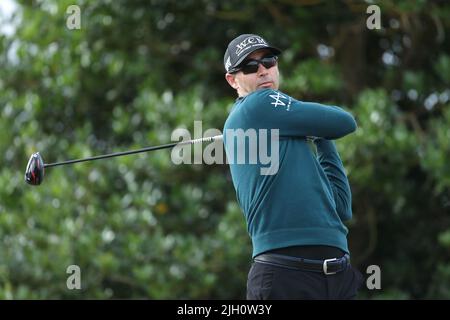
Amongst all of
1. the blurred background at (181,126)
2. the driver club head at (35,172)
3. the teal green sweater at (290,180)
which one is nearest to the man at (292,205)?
the teal green sweater at (290,180)

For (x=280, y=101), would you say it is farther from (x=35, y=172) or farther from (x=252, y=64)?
(x=35, y=172)

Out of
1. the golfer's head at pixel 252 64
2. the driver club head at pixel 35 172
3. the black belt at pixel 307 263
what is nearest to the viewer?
the black belt at pixel 307 263

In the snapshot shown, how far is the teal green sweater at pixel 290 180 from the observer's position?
153 inches

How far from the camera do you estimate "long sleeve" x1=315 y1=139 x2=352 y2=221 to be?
163 inches

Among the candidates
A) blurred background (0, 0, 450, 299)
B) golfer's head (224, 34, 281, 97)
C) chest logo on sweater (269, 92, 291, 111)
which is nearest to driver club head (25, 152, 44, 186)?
golfer's head (224, 34, 281, 97)

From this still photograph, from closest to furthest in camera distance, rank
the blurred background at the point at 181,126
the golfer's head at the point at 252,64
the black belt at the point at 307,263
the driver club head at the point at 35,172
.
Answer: the black belt at the point at 307,263, the golfer's head at the point at 252,64, the driver club head at the point at 35,172, the blurred background at the point at 181,126

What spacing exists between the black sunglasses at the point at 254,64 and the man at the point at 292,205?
0.03 m

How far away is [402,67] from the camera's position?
11.1m

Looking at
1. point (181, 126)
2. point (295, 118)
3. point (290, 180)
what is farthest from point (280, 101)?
point (181, 126)

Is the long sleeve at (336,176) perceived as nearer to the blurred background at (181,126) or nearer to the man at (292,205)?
the man at (292,205)

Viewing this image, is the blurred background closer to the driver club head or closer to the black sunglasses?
the driver club head

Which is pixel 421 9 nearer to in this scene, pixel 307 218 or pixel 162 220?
pixel 162 220

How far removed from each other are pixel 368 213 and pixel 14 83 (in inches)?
166
